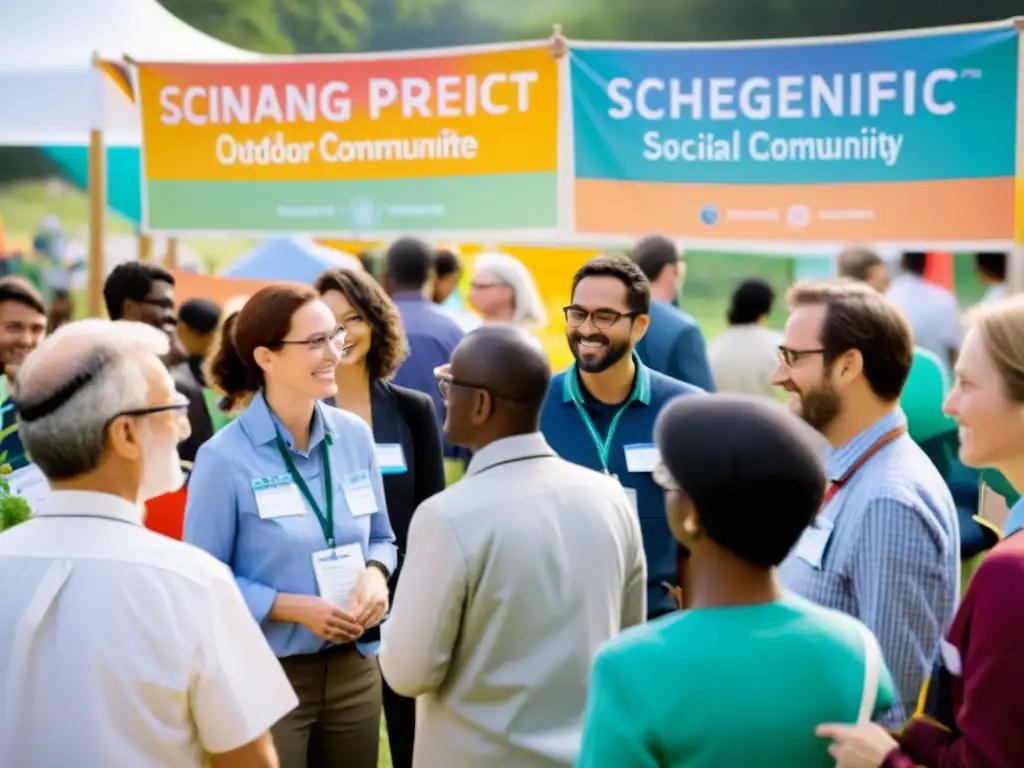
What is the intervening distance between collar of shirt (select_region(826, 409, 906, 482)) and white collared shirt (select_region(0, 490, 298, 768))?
1.30m

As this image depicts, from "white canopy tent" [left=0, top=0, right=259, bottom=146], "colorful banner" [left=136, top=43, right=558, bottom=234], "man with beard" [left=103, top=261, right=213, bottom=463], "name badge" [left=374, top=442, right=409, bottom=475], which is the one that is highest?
"white canopy tent" [left=0, top=0, right=259, bottom=146]

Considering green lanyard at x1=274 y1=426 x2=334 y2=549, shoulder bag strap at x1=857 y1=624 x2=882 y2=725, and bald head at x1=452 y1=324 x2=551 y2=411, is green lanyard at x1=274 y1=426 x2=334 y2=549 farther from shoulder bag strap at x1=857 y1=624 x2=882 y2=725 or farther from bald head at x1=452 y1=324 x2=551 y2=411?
shoulder bag strap at x1=857 y1=624 x2=882 y2=725

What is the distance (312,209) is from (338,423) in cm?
389

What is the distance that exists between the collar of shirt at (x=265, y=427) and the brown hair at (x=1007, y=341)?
1.63 m

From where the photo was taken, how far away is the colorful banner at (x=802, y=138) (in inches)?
223

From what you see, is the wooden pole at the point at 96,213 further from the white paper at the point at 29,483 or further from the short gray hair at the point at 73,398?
the short gray hair at the point at 73,398

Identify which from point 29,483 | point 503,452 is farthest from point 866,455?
point 29,483

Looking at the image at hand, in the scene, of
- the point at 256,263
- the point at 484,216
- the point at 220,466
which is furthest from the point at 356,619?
the point at 256,263

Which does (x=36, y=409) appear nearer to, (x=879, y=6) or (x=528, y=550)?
(x=528, y=550)

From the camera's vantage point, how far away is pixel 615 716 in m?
1.59

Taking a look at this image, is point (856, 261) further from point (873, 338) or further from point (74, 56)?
point (74, 56)

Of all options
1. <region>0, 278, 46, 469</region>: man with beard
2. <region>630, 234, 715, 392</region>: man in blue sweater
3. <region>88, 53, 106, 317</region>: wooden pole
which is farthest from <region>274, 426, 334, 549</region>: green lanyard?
<region>88, 53, 106, 317</region>: wooden pole

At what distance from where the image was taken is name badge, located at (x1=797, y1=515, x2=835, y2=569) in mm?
2424

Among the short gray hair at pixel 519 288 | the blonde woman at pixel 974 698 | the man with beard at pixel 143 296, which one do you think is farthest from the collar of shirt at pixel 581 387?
the short gray hair at pixel 519 288
